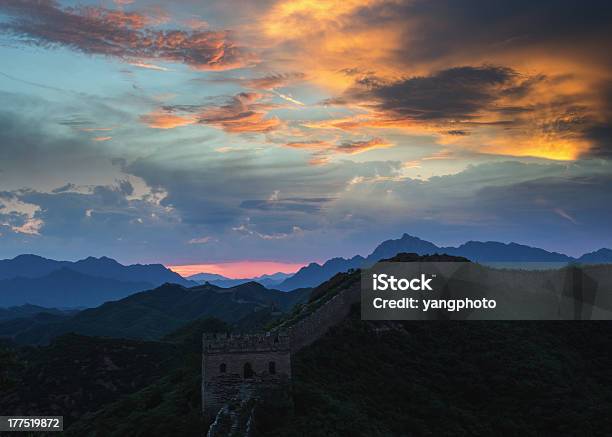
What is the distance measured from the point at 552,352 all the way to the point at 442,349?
1384cm

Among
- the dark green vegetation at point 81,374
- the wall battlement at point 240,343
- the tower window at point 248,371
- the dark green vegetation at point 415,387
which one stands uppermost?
the wall battlement at point 240,343

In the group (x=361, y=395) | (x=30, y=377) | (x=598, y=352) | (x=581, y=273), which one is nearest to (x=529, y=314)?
(x=598, y=352)

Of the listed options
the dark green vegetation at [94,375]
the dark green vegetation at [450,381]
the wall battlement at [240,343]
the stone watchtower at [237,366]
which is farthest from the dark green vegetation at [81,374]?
the wall battlement at [240,343]

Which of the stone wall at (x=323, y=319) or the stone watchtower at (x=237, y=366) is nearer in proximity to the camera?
the stone watchtower at (x=237, y=366)

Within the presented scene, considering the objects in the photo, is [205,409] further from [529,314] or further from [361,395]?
[529,314]

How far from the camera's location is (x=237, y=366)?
1390 inches

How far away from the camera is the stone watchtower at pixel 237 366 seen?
34.9 m

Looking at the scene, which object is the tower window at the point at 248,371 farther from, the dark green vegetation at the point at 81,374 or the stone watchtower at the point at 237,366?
the dark green vegetation at the point at 81,374

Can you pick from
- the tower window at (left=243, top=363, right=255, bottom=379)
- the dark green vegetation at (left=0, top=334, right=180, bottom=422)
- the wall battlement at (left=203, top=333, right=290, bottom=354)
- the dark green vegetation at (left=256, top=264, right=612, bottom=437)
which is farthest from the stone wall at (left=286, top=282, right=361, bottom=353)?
the dark green vegetation at (left=0, top=334, right=180, bottom=422)

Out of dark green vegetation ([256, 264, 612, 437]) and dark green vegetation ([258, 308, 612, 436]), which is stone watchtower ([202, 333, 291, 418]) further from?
dark green vegetation ([258, 308, 612, 436])

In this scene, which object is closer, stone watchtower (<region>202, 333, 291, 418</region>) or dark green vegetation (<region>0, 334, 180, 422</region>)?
stone watchtower (<region>202, 333, 291, 418</region>)

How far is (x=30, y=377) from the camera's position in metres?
94.7

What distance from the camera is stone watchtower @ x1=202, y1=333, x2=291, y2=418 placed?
3494 cm

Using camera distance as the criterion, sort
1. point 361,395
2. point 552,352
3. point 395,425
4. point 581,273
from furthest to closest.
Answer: point 581,273
point 552,352
point 361,395
point 395,425
